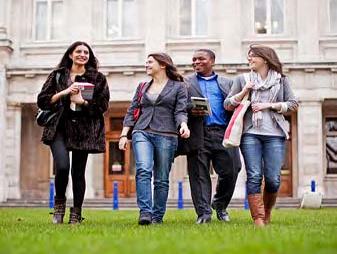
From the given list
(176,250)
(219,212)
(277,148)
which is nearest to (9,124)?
(219,212)

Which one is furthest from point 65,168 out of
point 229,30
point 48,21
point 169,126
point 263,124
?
point 48,21

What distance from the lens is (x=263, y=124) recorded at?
7.64 meters

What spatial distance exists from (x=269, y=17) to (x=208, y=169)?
54.8ft

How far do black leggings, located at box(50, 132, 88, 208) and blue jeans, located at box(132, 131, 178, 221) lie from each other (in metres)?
0.72

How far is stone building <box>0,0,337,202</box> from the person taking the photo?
2323 cm

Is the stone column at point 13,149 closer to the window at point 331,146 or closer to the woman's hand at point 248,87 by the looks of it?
the window at point 331,146

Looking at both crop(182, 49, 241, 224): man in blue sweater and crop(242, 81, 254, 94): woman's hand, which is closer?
crop(242, 81, 254, 94): woman's hand

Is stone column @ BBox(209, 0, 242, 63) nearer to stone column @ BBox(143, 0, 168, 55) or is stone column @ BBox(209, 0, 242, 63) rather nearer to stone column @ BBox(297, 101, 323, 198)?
stone column @ BBox(143, 0, 168, 55)

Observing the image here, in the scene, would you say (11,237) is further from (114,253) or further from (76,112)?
(76,112)

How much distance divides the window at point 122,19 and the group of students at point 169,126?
657 inches

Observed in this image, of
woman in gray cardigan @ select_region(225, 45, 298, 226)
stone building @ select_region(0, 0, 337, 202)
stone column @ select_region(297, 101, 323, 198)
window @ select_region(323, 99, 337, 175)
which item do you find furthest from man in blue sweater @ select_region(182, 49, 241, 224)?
window @ select_region(323, 99, 337, 175)

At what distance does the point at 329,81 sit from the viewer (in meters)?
23.2

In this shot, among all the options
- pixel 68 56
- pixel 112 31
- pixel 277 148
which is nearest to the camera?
pixel 277 148

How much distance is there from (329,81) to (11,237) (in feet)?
62.9
